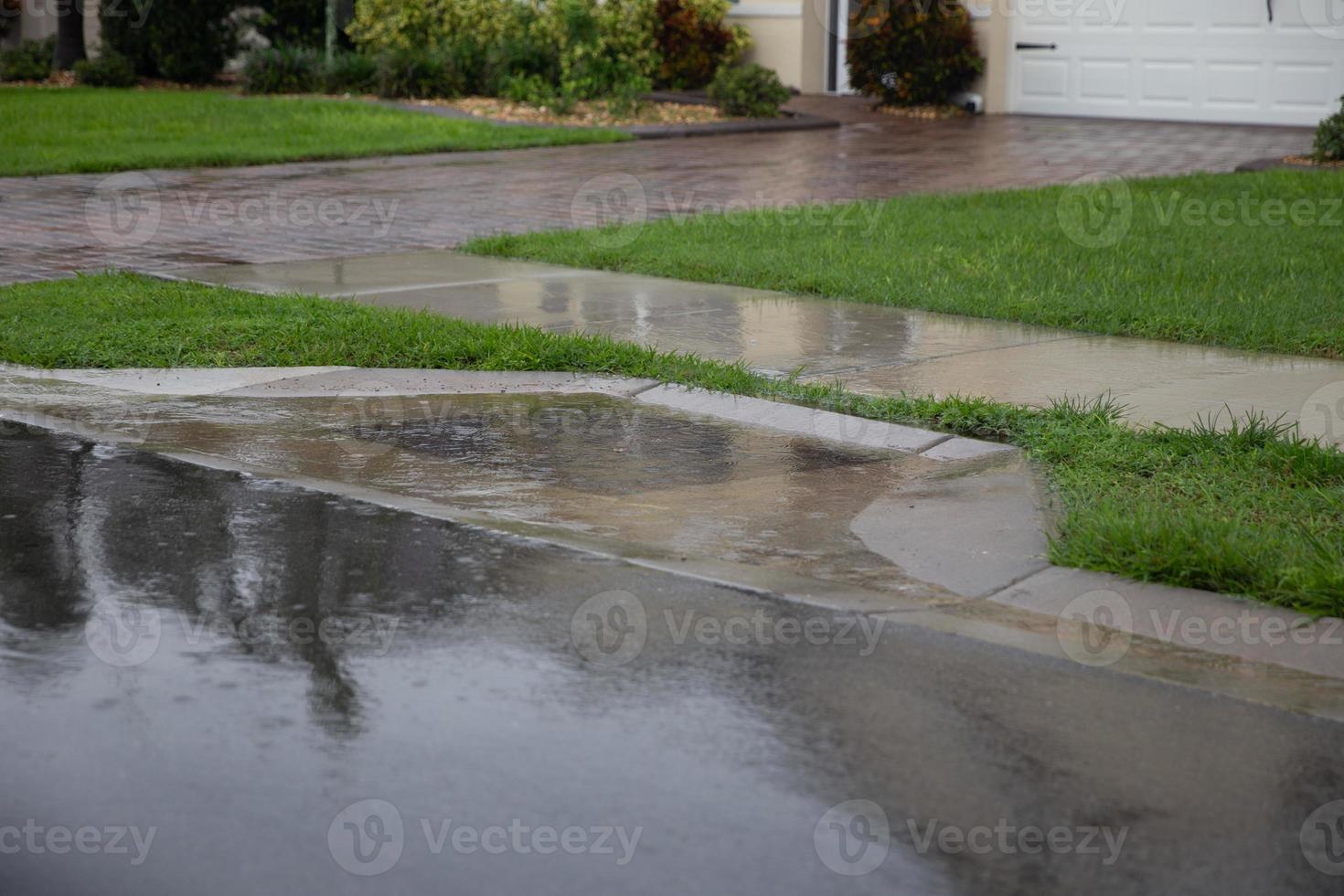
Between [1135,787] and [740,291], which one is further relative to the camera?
[740,291]

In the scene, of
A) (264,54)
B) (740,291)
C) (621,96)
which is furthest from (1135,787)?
(264,54)

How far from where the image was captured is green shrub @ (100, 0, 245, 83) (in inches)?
989

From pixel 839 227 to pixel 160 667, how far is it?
315 inches

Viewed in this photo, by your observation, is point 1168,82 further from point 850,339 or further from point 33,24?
point 33,24

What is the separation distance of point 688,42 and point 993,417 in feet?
60.7

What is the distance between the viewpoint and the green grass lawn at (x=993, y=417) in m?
4.77

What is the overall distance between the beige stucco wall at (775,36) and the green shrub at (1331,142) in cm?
1083

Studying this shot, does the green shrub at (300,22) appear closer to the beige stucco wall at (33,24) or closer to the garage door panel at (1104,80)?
the beige stucco wall at (33,24)

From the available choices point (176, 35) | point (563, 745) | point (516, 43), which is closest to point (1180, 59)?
point (516, 43)

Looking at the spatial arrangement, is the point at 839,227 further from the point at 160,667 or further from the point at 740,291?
the point at 160,667

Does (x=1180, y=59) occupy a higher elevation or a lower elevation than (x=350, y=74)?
higher

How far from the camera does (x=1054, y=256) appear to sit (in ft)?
32.9

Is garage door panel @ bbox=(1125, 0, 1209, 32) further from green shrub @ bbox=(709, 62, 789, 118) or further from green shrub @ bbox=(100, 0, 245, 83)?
green shrub @ bbox=(100, 0, 245, 83)

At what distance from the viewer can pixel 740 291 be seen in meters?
9.43
